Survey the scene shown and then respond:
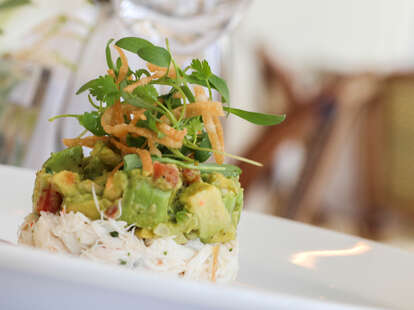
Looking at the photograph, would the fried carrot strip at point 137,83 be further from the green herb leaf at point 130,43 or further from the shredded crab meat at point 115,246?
the shredded crab meat at point 115,246

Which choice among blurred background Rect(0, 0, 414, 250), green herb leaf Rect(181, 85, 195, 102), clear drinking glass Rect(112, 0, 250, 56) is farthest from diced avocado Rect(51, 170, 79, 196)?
clear drinking glass Rect(112, 0, 250, 56)

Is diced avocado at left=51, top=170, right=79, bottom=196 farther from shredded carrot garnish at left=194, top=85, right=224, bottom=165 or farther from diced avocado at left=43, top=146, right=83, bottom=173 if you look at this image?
shredded carrot garnish at left=194, top=85, right=224, bottom=165

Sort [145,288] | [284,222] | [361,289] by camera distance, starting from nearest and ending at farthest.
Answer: [145,288] → [361,289] → [284,222]

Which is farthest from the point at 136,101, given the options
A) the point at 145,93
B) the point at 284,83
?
the point at 284,83

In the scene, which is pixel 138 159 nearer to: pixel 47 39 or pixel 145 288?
pixel 145 288

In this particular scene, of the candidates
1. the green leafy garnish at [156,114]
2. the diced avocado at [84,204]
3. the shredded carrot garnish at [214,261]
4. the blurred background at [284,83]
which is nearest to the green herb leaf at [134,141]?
the green leafy garnish at [156,114]

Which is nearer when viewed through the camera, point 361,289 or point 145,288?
point 145,288

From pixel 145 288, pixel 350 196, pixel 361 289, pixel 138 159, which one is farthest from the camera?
pixel 350 196

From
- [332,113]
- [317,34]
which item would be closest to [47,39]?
[332,113]

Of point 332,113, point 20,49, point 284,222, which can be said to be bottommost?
point 284,222

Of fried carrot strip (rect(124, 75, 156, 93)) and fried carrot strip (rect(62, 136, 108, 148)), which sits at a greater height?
fried carrot strip (rect(124, 75, 156, 93))
